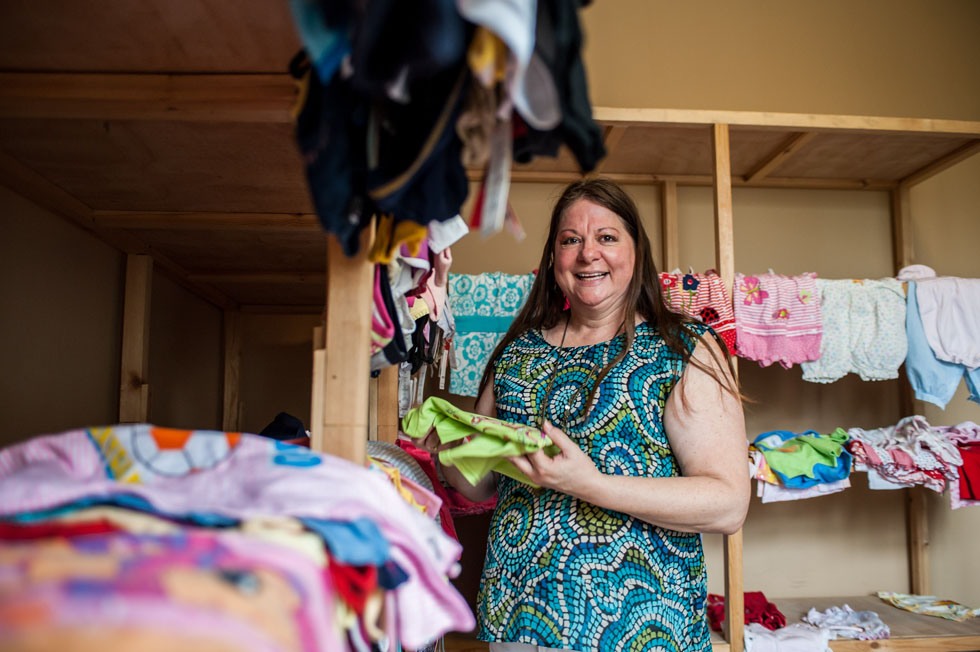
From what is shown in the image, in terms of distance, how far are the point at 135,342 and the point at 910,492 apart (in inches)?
141

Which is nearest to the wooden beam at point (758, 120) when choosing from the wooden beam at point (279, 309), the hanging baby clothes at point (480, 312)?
the hanging baby clothes at point (480, 312)

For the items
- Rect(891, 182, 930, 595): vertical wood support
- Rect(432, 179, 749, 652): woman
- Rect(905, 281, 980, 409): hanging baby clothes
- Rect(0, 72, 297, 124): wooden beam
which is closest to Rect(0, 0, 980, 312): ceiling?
Rect(0, 72, 297, 124): wooden beam

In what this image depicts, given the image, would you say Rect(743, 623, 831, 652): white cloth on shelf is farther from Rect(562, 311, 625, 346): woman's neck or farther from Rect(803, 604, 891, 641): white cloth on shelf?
Rect(562, 311, 625, 346): woman's neck

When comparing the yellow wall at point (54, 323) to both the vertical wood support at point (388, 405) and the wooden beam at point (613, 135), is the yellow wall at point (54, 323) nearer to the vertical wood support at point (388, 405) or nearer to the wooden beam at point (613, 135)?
the vertical wood support at point (388, 405)

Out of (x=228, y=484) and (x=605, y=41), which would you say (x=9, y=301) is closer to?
(x=228, y=484)

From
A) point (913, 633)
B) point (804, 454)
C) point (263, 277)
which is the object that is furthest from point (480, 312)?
point (913, 633)

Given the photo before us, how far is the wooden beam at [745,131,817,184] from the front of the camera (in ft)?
10.6

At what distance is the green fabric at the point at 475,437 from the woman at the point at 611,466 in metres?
0.04

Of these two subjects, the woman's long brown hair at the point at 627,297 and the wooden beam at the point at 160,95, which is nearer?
the wooden beam at the point at 160,95

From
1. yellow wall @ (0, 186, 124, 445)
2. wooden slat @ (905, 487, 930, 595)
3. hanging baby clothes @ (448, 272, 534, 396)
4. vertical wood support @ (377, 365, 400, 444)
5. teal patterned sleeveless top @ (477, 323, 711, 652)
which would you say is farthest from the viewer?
wooden slat @ (905, 487, 930, 595)

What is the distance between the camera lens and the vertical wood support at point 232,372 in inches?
156

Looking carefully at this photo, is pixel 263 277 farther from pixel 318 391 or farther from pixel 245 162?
pixel 318 391

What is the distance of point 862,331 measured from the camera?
2934mm

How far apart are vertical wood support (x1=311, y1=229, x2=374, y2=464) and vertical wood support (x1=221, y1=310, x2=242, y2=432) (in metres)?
2.91
